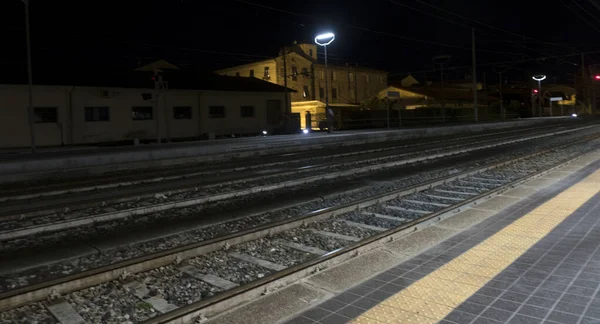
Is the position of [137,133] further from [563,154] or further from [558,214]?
[558,214]

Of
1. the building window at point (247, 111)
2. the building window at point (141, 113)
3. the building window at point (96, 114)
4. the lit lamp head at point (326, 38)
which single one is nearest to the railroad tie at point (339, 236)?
the building window at point (96, 114)

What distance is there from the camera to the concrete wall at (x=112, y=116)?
92.7 ft

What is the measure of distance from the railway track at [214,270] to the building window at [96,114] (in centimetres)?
2717

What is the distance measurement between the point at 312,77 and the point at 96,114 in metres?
34.9

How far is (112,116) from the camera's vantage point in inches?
1278

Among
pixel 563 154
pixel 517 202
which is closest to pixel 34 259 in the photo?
pixel 517 202

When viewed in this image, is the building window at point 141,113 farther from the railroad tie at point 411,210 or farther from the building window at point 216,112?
the railroad tie at point 411,210

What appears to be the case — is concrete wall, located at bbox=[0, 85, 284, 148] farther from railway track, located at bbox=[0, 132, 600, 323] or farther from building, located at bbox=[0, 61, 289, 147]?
railway track, located at bbox=[0, 132, 600, 323]

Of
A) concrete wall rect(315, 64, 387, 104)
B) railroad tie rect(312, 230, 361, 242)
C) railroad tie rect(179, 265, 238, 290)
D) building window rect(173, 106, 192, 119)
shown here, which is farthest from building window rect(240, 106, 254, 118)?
railroad tie rect(179, 265, 238, 290)

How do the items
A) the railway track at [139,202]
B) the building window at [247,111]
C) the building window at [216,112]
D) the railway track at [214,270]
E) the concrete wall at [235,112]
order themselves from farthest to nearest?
the building window at [247,111] < the building window at [216,112] < the concrete wall at [235,112] < the railway track at [139,202] < the railway track at [214,270]

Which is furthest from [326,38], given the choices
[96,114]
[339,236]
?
[339,236]

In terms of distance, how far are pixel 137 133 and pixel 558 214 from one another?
3056 cm

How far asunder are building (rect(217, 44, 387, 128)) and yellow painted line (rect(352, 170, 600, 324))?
163ft

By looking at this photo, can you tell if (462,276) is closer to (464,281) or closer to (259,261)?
(464,281)
